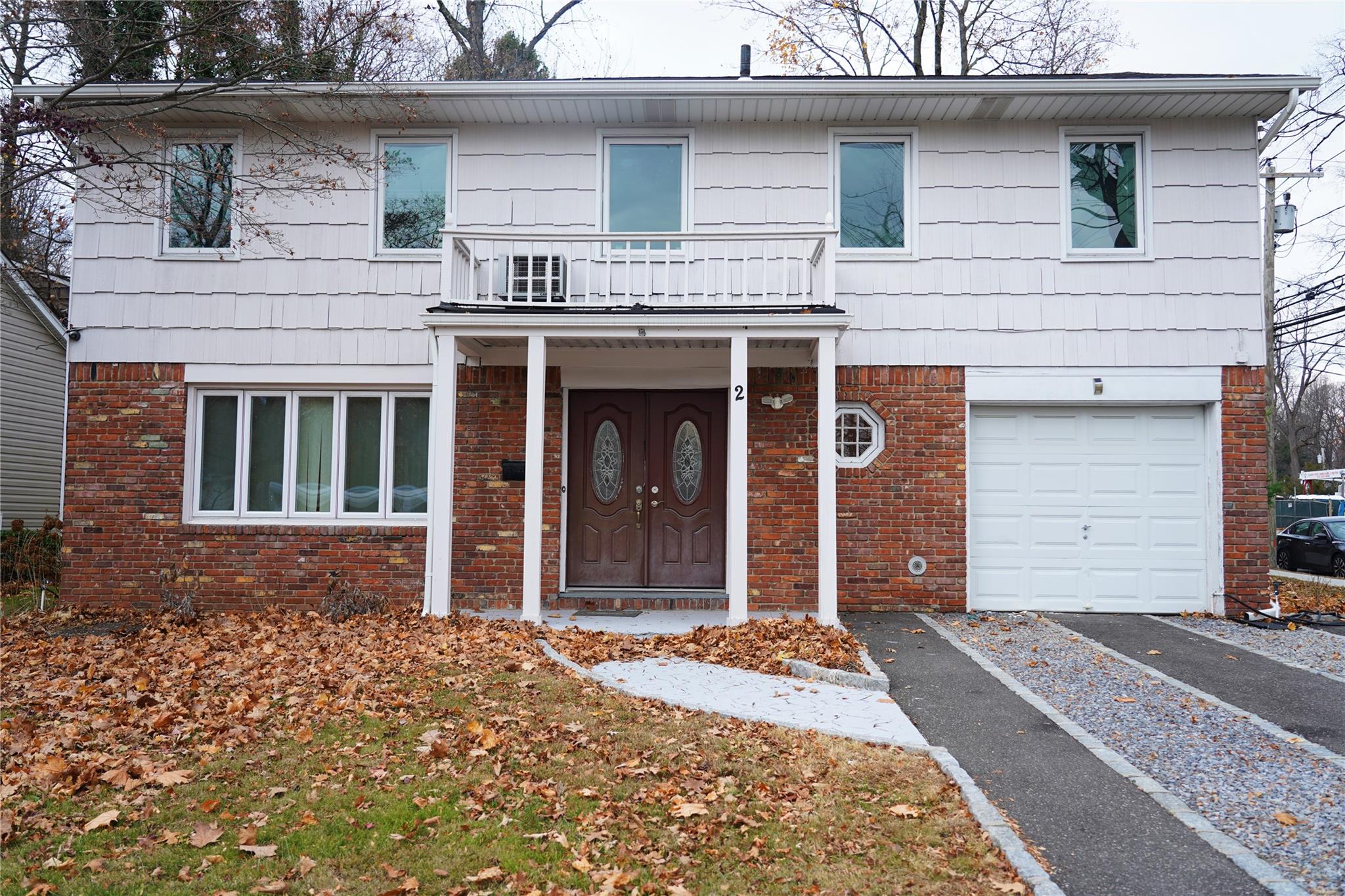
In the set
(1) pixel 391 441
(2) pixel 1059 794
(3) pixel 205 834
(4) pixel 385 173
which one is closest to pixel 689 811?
(2) pixel 1059 794

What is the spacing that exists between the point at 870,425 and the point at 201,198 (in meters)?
7.80

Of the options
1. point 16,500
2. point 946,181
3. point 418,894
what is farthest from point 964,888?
point 16,500

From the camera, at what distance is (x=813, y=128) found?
29.7 ft

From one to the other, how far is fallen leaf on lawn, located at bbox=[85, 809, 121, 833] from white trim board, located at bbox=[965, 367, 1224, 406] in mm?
7942

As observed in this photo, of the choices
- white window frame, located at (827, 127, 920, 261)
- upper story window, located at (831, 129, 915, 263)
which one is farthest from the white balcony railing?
upper story window, located at (831, 129, 915, 263)

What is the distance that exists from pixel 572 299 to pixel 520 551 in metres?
2.73

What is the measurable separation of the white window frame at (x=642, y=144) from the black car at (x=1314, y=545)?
14.9 m

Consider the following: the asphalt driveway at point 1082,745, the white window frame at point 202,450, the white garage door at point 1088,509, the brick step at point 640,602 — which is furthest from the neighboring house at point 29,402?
the white garage door at point 1088,509

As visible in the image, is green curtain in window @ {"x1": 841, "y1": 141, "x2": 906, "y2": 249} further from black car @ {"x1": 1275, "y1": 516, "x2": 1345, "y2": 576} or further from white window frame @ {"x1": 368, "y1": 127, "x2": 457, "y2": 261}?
black car @ {"x1": 1275, "y1": 516, "x2": 1345, "y2": 576}

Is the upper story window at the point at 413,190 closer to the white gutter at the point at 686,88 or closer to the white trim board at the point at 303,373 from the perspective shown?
the white gutter at the point at 686,88

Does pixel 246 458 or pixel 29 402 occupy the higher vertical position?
pixel 29 402

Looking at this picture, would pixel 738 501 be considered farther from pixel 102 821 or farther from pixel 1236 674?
pixel 102 821

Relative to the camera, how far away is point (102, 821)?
3.50 m

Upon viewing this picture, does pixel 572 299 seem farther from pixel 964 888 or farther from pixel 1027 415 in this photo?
pixel 964 888
